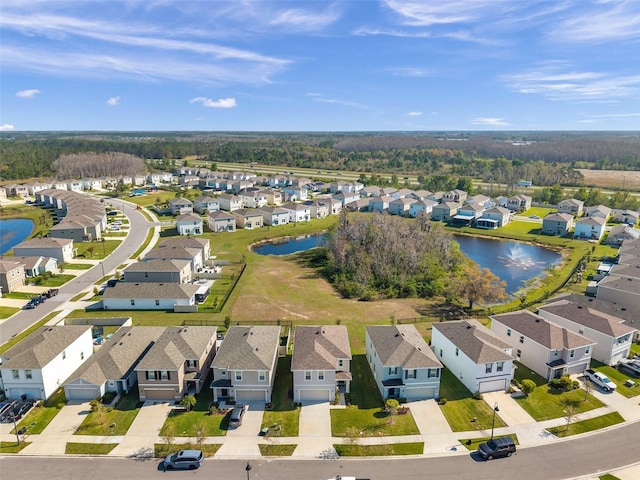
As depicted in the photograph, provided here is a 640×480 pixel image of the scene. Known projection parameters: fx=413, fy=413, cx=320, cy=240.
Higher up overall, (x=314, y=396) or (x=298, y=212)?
(x=298, y=212)

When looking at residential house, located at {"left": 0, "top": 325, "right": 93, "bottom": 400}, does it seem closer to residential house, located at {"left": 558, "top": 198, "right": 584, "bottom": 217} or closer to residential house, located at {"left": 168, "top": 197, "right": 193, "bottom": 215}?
residential house, located at {"left": 168, "top": 197, "right": 193, "bottom": 215}

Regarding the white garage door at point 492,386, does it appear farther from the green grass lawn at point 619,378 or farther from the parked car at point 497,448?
the green grass lawn at point 619,378

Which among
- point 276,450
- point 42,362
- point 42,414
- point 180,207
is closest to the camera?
point 276,450

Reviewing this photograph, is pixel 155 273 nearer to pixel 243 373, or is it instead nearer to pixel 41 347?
pixel 41 347

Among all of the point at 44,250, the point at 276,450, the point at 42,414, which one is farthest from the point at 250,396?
the point at 44,250

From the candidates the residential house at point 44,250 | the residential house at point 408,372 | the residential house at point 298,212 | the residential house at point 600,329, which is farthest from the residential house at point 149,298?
the residential house at point 298,212

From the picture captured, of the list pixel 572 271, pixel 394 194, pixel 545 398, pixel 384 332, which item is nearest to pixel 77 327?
pixel 384 332

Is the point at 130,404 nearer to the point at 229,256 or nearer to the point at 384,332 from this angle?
the point at 384,332
